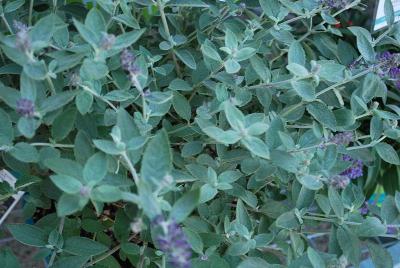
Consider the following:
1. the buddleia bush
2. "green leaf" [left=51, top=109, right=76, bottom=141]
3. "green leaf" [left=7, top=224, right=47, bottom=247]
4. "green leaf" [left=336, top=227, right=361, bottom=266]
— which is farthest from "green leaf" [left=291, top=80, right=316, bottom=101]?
"green leaf" [left=7, top=224, right=47, bottom=247]

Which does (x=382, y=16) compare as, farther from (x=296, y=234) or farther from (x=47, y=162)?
(x=47, y=162)

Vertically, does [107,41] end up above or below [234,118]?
above

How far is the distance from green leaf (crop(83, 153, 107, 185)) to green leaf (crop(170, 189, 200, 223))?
0.36 ft

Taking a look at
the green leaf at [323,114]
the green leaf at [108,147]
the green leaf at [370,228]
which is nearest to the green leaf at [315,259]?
the green leaf at [370,228]

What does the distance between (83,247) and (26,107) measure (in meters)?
0.27

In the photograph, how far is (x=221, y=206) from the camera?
0.91 m

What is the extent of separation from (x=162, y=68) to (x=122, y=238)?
29 cm

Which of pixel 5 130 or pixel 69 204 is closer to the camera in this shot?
pixel 69 204

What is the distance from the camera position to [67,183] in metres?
0.61

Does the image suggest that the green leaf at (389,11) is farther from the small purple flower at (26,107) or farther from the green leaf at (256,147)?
the small purple flower at (26,107)

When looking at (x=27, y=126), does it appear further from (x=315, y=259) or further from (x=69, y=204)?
(x=315, y=259)

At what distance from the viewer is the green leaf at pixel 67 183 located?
60 cm

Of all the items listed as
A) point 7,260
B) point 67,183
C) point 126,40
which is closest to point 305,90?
point 126,40

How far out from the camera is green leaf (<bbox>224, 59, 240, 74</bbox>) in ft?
2.64
